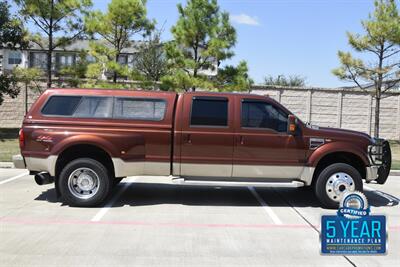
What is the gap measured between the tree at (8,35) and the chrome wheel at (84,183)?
15.8 meters

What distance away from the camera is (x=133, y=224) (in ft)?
23.2

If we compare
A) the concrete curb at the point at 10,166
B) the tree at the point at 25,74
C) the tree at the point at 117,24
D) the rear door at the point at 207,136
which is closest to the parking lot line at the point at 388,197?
the concrete curb at the point at 10,166

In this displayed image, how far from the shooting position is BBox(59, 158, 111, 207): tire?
8.09 meters

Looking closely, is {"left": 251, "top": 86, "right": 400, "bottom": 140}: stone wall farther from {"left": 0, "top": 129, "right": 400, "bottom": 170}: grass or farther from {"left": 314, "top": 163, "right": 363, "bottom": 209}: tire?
{"left": 314, "top": 163, "right": 363, "bottom": 209}: tire

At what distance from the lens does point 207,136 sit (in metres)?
8.22

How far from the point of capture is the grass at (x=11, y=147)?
14672 mm

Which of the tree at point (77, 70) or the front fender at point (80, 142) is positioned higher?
the tree at point (77, 70)

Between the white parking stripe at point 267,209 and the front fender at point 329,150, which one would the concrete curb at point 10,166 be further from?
the front fender at point 329,150

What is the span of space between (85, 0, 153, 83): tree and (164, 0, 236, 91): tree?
154cm

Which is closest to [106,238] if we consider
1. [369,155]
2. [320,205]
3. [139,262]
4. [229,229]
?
[139,262]

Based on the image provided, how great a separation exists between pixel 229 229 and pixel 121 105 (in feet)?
9.32

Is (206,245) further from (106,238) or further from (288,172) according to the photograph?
(288,172)

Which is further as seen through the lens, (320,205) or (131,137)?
(320,205)

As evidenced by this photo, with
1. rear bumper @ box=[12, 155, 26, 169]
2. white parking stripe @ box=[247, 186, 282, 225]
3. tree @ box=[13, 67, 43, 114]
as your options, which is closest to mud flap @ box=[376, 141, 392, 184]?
white parking stripe @ box=[247, 186, 282, 225]
